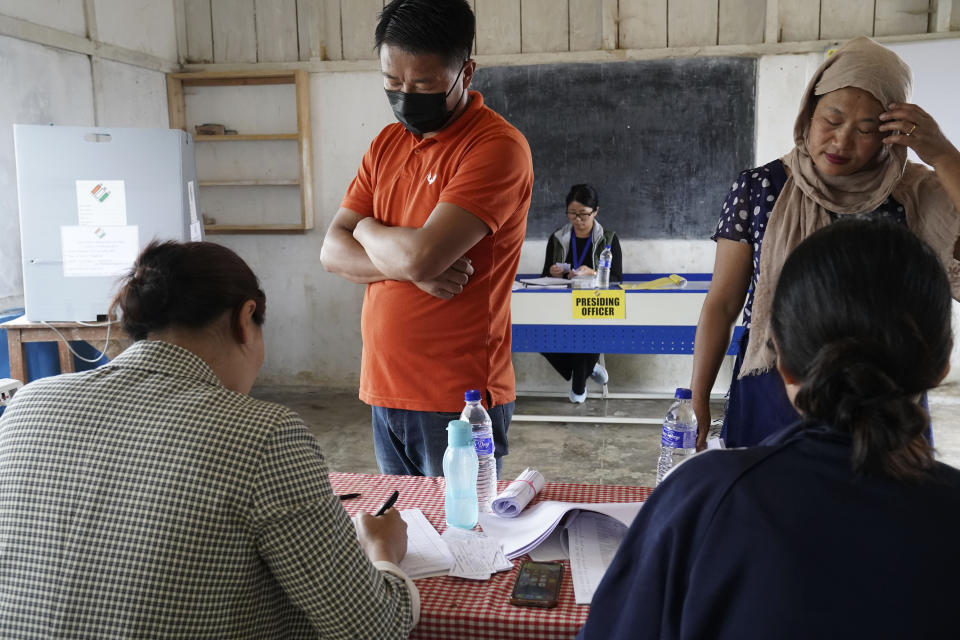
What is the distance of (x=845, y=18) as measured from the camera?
494cm

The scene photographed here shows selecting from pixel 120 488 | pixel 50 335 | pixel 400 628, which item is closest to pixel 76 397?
pixel 120 488

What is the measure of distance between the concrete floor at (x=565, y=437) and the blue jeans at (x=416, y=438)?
6.49 feet

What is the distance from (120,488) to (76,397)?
0.15 metres

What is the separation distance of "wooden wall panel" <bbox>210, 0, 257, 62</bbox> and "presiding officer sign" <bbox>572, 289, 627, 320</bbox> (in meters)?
3.09

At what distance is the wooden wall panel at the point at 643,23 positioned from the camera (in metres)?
5.10

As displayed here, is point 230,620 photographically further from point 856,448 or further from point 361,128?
point 361,128

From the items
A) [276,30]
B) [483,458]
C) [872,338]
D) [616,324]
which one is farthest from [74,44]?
[872,338]

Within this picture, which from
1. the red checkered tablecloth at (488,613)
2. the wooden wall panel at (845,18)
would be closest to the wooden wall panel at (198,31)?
the wooden wall panel at (845,18)

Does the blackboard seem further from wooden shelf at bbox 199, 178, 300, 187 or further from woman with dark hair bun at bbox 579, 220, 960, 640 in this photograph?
woman with dark hair bun at bbox 579, 220, 960, 640

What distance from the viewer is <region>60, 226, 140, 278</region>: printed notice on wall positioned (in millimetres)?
3170

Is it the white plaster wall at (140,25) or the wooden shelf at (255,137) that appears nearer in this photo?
the white plaster wall at (140,25)

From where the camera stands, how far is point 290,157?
5430 mm

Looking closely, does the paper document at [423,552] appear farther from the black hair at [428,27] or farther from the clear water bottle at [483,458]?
the black hair at [428,27]

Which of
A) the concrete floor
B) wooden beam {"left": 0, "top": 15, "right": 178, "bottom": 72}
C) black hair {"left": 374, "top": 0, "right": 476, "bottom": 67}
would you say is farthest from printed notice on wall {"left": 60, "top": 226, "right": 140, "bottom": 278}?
black hair {"left": 374, "top": 0, "right": 476, "bottom": 67}
